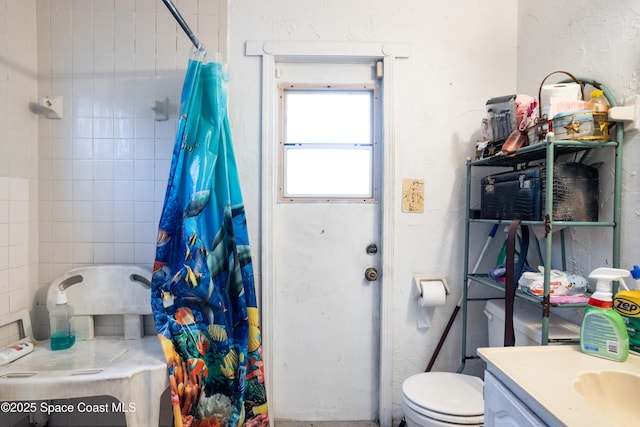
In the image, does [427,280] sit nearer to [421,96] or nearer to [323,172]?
[323,172]

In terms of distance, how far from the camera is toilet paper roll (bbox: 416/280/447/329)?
1476 millimetres

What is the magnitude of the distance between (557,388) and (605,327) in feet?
0.97

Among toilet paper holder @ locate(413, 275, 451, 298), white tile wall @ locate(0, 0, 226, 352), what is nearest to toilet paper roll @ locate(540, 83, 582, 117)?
toilet paper holder @ locate(413, 275, 451, 298)

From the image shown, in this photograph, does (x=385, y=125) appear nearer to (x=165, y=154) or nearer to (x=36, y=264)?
(x=165, y=154)

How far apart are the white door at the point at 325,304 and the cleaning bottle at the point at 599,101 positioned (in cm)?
93

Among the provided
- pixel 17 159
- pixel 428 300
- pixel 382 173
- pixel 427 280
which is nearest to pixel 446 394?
pixel 428 300

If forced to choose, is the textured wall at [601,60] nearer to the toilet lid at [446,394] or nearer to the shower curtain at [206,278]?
the toilet lid at [446,394]

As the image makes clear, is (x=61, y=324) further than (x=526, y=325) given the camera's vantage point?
Yes

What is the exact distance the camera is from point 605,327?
2.75 ft

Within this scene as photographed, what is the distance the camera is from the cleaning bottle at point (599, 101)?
1.02 m

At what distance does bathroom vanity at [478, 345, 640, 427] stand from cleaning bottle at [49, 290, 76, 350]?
1.66m

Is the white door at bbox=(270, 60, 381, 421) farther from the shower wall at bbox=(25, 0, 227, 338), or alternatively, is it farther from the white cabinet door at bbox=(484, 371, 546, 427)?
the white cabinet door at bbox=(484, 371, 546, 427)

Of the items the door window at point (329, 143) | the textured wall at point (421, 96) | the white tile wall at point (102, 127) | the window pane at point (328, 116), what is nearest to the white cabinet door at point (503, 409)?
→ the textured wall at point (421, 96)

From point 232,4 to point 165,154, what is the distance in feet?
2.72
